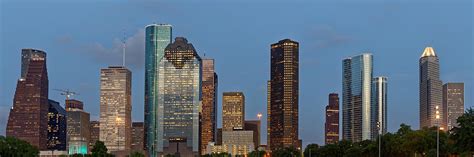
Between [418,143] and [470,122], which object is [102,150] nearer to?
[418,143]

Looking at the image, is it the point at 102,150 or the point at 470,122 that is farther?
the point at 102,150

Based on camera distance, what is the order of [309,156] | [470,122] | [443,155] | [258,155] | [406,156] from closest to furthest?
[470,122], [443,155], [406,156], [309,156], [258,155]

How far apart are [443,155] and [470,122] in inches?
1037

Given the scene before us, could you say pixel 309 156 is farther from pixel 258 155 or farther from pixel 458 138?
pixel 458 138

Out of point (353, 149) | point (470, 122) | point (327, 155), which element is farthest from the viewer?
point (327, 155)

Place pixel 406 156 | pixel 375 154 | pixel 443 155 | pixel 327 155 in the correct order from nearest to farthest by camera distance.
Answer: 1. pixel 443 155
2. pixel 406 156
3. pixel 375 154
4. pixel 327 155

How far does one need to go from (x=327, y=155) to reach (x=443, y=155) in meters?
52.0

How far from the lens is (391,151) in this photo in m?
103

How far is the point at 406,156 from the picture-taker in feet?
332

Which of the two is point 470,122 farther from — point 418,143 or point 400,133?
point 400,133

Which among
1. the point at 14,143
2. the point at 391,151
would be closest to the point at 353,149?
the point at 391,151

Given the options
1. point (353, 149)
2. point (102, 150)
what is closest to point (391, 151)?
point (353, 149)

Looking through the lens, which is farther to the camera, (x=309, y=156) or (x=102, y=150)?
(x=309, y=156)

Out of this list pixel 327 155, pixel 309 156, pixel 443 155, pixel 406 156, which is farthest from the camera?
pixel 309 156
